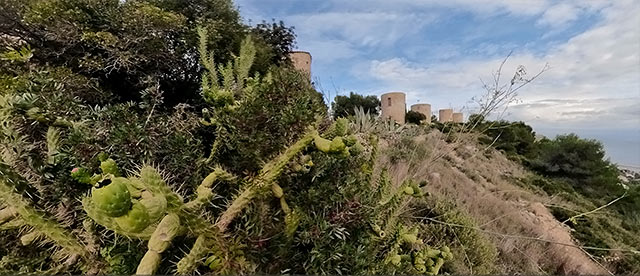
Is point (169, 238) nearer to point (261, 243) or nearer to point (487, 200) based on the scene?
point (261, 243)

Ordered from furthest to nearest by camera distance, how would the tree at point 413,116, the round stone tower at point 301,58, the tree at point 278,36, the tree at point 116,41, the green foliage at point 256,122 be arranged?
1. the tree at point 413,116
2. the round stone tower at point 301,58
3. the tree at point 278,36
4. the tree at point 116,41
5. the green foliage at point 256,122

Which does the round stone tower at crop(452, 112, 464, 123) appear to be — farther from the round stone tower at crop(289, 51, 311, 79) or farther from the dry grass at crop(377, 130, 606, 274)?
the round stone tower at crop(289, 51, 311, 79)

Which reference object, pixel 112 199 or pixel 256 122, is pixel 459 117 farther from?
pixel 112 199

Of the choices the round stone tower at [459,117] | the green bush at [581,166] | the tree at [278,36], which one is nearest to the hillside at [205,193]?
the round stone tower at [459,117]

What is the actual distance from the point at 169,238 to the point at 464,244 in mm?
1996

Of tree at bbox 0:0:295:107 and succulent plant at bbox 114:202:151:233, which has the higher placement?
tree at bbox 0:0:295:107

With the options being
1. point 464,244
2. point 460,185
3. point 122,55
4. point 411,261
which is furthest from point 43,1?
point 460,185

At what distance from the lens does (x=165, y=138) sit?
159 centimetres

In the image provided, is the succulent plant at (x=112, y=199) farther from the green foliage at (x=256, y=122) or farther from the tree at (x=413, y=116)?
the tree at (x=413, y=116)

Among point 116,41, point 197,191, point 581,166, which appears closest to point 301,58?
point 116,41

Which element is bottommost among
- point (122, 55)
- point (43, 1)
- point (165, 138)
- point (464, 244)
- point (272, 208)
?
point (464, 244)

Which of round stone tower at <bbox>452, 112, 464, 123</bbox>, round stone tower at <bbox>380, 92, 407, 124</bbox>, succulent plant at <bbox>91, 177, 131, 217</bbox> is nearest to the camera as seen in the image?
succulent plant at <bbox>91, 177, 131, 217</bbox>

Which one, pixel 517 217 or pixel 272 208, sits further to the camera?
pixel 517 217

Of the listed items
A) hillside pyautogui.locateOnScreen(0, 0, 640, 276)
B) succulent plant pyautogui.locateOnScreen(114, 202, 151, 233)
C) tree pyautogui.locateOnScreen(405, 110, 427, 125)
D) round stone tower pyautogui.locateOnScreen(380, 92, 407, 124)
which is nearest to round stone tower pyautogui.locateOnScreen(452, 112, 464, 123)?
hillside pyautogui.locateOnScreen(0, 0, 640, 276)
